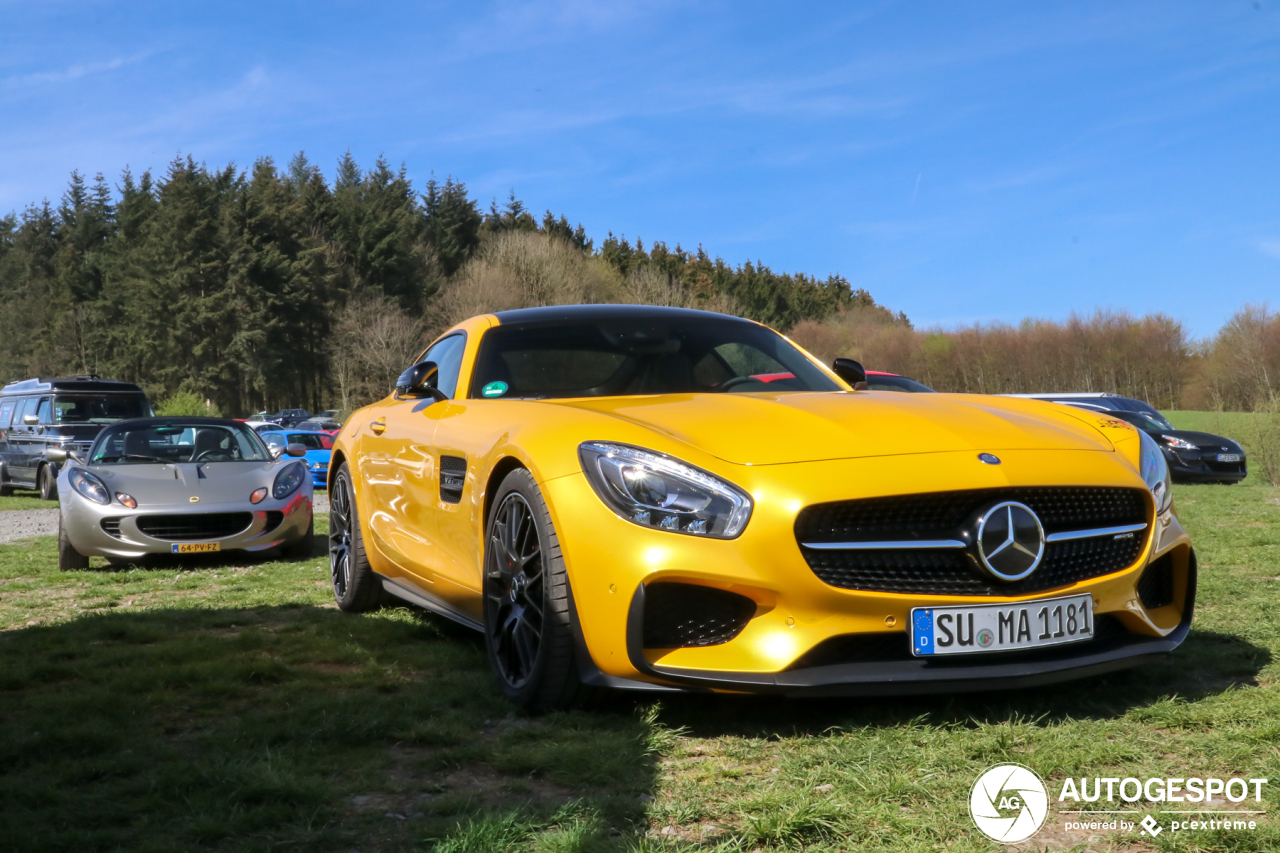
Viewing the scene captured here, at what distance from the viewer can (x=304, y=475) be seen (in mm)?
9234

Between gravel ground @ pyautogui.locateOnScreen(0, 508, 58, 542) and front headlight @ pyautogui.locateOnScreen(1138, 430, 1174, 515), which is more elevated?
front headlight @ pyautogui.locateOnScreen(1138, 430, 1174, 515)

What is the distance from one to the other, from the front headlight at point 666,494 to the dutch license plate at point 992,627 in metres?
0.60

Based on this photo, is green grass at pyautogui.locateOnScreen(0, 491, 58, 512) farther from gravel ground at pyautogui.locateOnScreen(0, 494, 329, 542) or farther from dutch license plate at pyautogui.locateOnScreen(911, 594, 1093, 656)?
dutch license plate at pyautogui.locateOnScreen(911, 594, 1093, 656)

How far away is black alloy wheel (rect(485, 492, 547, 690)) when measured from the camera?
354 cm

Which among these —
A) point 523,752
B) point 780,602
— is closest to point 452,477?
point 523,752

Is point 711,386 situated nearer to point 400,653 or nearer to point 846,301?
point 400,653

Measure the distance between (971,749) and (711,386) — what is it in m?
2.06

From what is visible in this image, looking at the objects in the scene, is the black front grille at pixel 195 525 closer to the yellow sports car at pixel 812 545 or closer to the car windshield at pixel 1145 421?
the yellow sports car at pixel 812 545

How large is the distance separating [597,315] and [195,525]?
5.02m

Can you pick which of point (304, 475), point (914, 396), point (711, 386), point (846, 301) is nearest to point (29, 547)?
point (304, 475)

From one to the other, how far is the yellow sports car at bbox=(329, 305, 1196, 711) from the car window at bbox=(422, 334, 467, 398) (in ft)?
2.99
